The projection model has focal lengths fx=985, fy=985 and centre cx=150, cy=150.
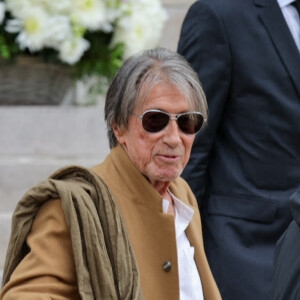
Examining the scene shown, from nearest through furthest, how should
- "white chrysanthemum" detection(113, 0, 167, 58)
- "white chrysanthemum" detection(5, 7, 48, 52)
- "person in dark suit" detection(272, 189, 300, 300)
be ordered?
"person in dark suit" detection(272, 189, 300, 300)
"white chrysanthemum" detection(5, 7, 48, 52)
"white chrysanthemum" detection(113, 0, 167, 58)

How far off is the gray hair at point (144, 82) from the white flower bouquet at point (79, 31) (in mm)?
1500

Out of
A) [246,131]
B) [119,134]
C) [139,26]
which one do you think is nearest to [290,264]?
[119,134]

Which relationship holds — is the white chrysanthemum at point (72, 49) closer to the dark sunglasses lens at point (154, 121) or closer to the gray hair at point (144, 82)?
the gray hair at point (144, 82)

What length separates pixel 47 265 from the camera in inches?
106

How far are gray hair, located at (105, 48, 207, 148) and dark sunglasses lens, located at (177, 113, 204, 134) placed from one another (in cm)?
3

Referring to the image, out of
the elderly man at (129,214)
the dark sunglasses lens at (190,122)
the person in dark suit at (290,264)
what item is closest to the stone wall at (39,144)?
the elderly man at (129,214)

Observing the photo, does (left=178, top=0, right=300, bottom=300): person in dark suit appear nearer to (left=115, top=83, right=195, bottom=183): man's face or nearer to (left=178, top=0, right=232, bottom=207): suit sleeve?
(left=178, top=0, right=232, bottom=207): suit sleeve

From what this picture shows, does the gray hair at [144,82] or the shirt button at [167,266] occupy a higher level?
the gray hair at [144,82]

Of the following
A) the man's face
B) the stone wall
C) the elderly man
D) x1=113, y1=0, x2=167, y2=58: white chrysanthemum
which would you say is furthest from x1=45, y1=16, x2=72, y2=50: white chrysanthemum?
the man's face

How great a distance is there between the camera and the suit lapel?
374 centimetres

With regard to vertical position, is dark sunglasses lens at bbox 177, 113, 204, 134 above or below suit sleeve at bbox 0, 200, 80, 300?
above

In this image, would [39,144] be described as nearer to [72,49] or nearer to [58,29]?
[72,49]

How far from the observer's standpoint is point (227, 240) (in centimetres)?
376

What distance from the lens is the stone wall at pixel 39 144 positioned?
195 inches
